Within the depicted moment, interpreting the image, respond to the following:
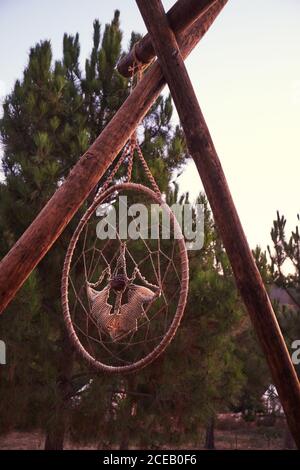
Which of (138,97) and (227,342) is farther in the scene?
(227,342)

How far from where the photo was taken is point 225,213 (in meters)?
1.88

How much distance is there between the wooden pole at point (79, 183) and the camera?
6.01 ft

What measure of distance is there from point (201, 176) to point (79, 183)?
0.49 meters

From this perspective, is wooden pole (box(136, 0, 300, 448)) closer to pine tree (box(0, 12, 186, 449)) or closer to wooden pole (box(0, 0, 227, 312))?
wooden pole (box(0, 0, 227, 312))

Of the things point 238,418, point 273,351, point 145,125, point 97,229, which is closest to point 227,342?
point 97,229

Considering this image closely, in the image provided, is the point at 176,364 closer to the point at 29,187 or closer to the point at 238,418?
the point at 29,187

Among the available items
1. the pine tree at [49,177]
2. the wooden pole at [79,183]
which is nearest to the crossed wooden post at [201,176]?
the wooden pole at [79,183]

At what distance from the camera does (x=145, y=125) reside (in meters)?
6.20

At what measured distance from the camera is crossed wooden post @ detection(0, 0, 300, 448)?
1.80 m

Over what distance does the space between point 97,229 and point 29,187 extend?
0.93 metres

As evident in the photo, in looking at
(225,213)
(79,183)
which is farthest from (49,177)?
(225,213)

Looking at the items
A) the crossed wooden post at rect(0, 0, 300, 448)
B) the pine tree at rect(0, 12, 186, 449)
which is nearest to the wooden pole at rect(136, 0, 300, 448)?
the crossed wooden post at rect(0, 0, 300, 448)

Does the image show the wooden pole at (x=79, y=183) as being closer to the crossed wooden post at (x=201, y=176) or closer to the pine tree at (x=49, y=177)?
the crossed wooden post at (x=201, y=176)

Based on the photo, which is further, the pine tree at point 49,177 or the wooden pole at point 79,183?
the pine tree at point 49,177
